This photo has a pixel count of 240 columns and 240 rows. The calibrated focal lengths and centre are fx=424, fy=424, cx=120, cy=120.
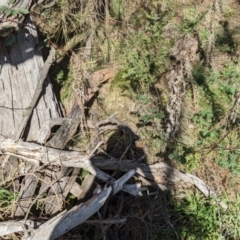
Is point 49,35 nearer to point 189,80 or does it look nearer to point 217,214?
point 189,80

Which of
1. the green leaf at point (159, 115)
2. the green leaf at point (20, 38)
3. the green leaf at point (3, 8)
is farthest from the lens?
the green leaf at point (159, 115)

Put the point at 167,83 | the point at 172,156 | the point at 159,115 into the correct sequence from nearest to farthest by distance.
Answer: the point at 172,156 < the point at 159,115 < the point at 167,83

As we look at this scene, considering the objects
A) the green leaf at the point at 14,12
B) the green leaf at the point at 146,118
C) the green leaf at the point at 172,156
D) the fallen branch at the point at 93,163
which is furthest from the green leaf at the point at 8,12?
the green leaf at the point at 172,156

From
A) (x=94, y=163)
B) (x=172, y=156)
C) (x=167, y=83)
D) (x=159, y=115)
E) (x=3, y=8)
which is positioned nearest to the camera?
(x=3, y=8)

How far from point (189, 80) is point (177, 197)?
117 centimetres

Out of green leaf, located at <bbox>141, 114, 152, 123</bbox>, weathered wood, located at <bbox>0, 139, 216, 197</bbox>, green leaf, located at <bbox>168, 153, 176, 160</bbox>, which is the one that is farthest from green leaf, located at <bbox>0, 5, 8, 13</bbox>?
green leaf, located at <bbox>168, 153, 176, 160</bbox>

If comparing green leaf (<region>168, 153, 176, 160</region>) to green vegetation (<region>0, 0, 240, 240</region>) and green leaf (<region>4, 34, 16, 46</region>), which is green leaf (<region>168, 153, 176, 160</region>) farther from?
green leaf (<region>4, 34, 16, 46</region>)

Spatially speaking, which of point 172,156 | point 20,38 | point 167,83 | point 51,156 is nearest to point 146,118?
point 172,156

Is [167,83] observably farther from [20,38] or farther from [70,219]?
[70,219]

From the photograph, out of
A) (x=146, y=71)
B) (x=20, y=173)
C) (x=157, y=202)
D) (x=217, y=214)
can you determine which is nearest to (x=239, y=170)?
(x=217, y=214)

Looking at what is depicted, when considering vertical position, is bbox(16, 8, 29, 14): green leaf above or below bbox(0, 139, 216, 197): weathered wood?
above

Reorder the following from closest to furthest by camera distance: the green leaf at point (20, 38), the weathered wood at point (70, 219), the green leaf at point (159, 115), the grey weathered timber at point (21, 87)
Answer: the weathered wood at point (70, 219), the green leaf at point (20, 38), the grey weathered timber at point (21, 87), the green leaf at point (159, 115)

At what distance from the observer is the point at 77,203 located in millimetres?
3379

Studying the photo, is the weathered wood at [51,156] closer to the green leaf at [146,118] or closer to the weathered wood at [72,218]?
the weathered wood at [72,218]
